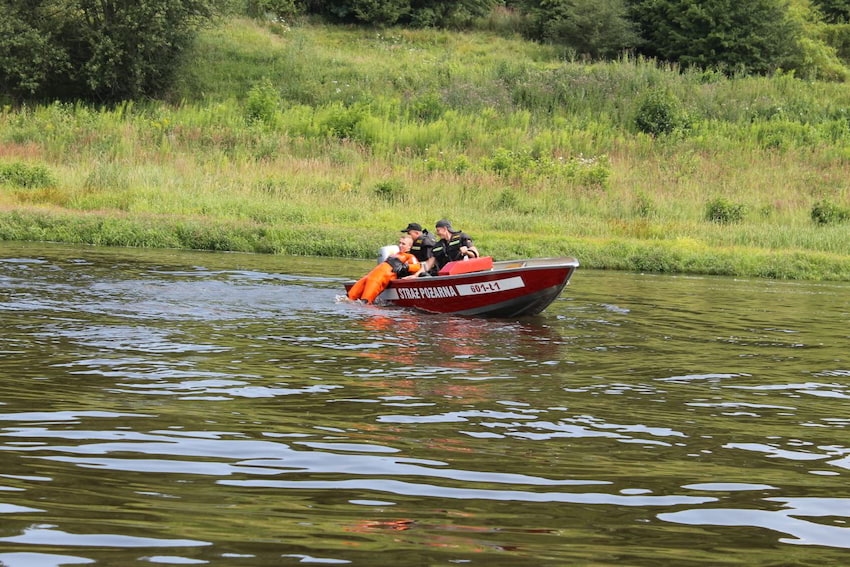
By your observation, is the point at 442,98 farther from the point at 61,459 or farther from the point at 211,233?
the point at 61,459

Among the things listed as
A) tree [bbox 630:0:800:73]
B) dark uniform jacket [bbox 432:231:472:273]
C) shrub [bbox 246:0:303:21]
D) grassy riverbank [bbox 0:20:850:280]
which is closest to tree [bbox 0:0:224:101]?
grassy riverbank [bbox 0:20:850:280]

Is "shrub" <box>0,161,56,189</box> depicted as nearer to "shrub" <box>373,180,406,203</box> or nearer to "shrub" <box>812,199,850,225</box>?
"shrub" <box>373,180,406,203</box>

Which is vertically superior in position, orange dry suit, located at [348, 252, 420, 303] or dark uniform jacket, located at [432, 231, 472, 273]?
dark uniform jacket, located at [432, 231, 472, 273]

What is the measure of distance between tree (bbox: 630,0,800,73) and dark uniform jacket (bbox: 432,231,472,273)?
30.5 meters

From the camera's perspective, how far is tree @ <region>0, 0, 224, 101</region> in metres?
37.6

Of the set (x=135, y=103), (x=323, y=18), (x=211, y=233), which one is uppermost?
(x=323, y=18)

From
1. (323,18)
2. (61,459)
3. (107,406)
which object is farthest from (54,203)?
(323,18)

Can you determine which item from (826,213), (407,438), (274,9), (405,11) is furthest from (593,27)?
(407,438)

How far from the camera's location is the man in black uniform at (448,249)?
15938 millimetres

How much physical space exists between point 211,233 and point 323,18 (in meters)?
30.9

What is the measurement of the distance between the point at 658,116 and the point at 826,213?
1015 centimetres

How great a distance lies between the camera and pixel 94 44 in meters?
38.0

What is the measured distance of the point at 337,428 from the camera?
6984mm

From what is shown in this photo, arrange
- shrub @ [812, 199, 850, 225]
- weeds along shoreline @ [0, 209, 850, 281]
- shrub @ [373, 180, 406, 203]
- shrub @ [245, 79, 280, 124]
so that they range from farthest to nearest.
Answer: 1. shrub @ [245, 79, 280, 124]
2. shrub @ [373, 180, 406, 203]
3. shrub @ [812, 199, 850, 225]
4. weeds along shoreline @ [0, 209, 850, 281]
